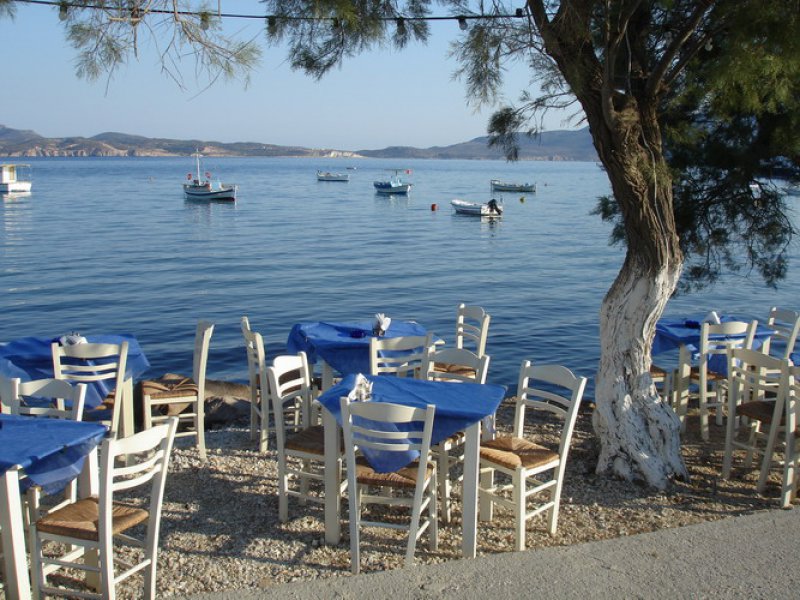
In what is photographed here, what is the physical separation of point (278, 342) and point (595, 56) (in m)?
9.69

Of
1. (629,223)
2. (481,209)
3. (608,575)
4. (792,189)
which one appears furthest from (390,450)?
(481,209)

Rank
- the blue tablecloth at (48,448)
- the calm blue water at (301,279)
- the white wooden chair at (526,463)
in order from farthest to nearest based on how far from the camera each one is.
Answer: the calm blue water at (301,279) → the white wooden chair at (526,463) → the blue tablecloth at (48,448)

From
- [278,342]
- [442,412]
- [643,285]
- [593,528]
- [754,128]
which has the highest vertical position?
[754,128]

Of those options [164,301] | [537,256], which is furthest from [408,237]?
[164,301]

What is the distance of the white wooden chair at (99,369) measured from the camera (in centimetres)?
569

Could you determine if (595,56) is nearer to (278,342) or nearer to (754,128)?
(754,128)

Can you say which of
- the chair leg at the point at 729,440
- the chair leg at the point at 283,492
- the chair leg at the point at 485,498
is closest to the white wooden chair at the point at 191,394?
the chair leg at the point at 283,492

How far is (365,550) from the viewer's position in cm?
456

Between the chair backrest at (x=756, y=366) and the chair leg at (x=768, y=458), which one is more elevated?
the chair backrest at (x=756, y=366)

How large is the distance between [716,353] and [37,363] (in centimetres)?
531

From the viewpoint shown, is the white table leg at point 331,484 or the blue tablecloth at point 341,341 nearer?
the white table leg at point 331,484

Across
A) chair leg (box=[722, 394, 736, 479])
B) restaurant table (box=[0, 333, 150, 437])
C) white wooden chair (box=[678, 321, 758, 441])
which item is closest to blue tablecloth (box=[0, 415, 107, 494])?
restaurant table (box=[0, 333, 150, 437])

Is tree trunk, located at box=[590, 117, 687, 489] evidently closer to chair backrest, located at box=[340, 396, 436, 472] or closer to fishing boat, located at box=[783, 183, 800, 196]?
chair backrest, located at box=[340, 396, 436, 472]

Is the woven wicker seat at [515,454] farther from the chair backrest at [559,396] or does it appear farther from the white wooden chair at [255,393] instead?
the white wooden chair at [255,393]
